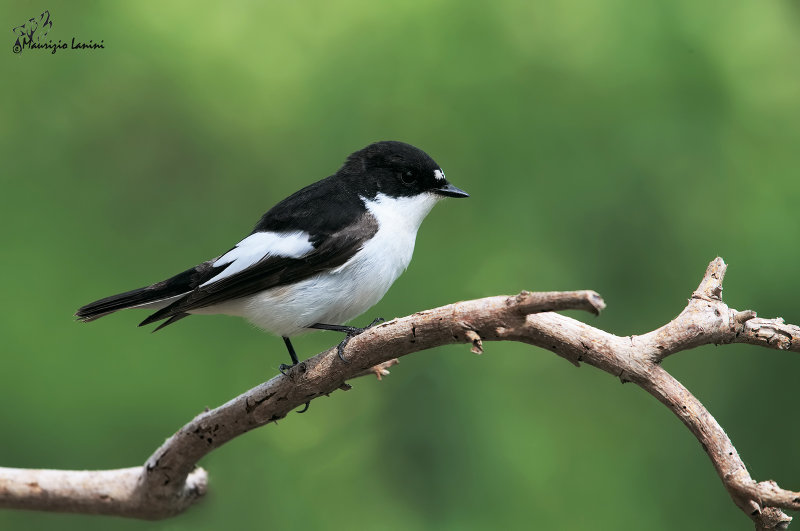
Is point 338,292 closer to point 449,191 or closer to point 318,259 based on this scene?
point 318,259

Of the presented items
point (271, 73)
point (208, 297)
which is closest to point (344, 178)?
point (208, 297)

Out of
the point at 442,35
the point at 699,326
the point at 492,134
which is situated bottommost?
the point at 699,326

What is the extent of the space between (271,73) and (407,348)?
166 cm

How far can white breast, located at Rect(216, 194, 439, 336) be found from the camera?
6.39 feet

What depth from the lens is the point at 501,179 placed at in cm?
283

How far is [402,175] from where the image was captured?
7.03ft

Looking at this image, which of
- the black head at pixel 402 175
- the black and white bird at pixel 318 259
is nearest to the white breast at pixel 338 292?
the black and white bird at pixel 318 259

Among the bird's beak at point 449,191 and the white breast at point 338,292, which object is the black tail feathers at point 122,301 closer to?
the white breast at point 338,292

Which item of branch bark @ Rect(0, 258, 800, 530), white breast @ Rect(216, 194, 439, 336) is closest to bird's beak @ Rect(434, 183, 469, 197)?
white breast @ Rect(216, 194, 439, 336)

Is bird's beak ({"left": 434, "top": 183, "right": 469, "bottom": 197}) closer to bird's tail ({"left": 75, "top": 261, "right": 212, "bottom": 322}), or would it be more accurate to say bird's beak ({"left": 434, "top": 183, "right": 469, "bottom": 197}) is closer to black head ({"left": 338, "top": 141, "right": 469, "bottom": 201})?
black head ({"left": 338, "top": 141, "right": 469, "bottom": 201})

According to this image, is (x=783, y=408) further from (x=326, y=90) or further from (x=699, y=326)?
(x=326, y=90)

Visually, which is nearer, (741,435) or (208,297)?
(208,297)

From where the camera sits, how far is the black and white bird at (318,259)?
76.7 inches

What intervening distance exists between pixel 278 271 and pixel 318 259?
0.34ft
